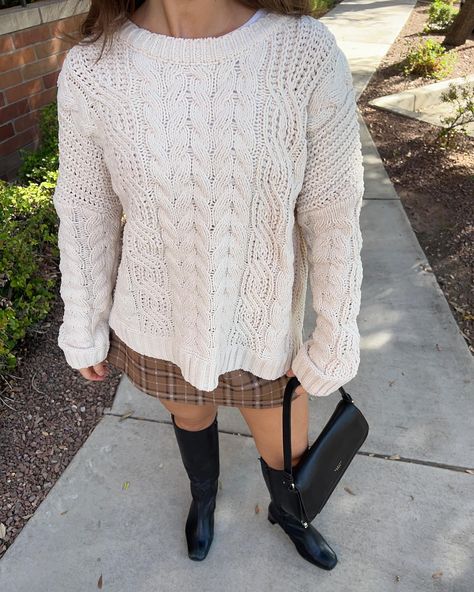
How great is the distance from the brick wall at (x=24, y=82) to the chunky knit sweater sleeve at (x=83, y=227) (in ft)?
8.69

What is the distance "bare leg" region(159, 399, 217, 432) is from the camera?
62.3 inches

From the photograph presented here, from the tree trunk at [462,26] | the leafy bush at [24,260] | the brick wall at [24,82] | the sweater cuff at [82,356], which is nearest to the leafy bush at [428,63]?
the tree trunk at [462,26]

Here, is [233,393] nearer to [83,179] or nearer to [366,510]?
[83,179]

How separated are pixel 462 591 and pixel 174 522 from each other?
3.35 ft

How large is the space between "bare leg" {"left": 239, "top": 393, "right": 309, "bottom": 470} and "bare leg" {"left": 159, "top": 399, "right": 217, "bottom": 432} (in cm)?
13

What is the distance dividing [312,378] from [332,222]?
15.2 inches

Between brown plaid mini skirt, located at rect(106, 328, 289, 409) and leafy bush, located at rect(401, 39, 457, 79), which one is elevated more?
brown plaid mini skirt, located at rect(106, 328, 289, 409)

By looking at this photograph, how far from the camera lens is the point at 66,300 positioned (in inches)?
55.7

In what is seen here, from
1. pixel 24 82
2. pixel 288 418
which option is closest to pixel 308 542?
pixel 288 418

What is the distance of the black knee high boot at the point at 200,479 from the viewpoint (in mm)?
1763

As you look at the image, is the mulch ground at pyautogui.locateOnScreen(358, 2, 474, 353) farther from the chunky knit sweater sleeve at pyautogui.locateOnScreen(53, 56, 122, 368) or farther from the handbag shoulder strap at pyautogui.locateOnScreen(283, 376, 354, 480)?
the chunky knit sweater sleeve at pyautogui.locateOnScreen(53, 56, 122, 368)

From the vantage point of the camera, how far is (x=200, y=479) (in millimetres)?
1883

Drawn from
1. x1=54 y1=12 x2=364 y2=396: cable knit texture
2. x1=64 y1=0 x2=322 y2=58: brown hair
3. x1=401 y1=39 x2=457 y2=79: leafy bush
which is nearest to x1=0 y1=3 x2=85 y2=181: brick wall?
x1=64 y1=0 x2=322 y2=58: brown hair

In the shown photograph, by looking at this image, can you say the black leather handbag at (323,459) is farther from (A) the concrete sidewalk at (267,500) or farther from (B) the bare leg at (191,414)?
(A) the concrete sidewalk at (267,500)
